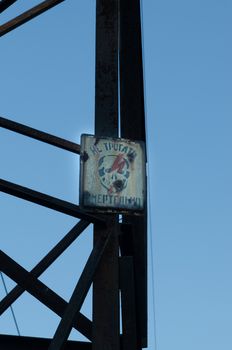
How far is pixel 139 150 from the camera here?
6426 millimetres

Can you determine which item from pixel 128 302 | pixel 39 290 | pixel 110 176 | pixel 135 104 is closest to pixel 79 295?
pixel 128 302

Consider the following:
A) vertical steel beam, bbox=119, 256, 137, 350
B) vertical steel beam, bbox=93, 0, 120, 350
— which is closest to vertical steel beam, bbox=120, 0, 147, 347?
vertical steel beam, bbox=119, 256, 137, 350

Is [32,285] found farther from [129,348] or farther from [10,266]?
[129,348]

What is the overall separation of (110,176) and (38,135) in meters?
0.78

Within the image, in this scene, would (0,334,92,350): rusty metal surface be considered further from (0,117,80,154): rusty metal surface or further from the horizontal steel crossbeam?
(0,117,80,154): rusty metal surface

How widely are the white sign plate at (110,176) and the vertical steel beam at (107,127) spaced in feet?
0.54

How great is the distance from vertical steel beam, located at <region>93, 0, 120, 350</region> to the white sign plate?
6.5 inches

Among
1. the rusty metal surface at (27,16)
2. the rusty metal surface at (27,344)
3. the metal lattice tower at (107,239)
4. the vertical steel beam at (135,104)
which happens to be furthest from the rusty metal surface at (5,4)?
the rusty metal surface at (27,344)

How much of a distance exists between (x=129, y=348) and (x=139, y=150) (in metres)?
1.67

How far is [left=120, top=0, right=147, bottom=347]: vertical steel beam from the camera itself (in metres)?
7.08

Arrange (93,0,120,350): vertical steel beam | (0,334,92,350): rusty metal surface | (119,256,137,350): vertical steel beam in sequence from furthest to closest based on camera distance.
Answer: (0,334,92,350): rusty metal surface < (119,256,137,350): vertical steel beam < (93,0,120,350): vertical steel beam

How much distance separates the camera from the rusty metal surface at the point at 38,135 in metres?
6.51

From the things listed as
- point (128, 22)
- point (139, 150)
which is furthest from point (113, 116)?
point (128, 22)

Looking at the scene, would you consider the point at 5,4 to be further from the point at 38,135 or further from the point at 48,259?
the point at 48,259
